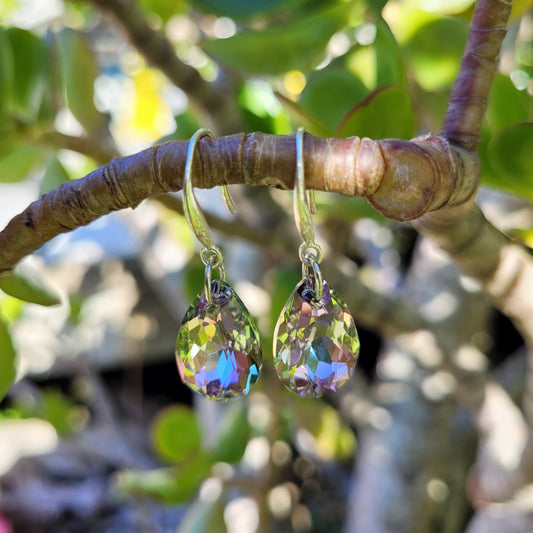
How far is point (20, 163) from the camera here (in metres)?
0.47

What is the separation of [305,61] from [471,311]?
38 cm

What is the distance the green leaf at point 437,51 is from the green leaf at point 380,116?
91 mm

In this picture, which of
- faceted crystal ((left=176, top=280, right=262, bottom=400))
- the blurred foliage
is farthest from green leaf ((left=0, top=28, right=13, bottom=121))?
faceted crystal ((left=176, top=280, right=262, bottom=400))

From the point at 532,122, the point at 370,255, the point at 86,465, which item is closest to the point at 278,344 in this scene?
the point at 532,122

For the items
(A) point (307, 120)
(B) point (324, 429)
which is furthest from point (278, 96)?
(B) point (324, 429)

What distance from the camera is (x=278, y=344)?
0.72 feet

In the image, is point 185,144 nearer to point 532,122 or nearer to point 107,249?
point 532,122

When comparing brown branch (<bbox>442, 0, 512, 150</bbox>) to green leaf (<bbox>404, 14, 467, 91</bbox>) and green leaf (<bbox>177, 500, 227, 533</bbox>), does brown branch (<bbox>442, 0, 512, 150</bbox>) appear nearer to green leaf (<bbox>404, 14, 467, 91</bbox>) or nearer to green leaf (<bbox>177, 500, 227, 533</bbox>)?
green leaf (<bbox>404, 14, 467, 91</bbox>)

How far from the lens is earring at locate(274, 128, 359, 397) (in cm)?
21

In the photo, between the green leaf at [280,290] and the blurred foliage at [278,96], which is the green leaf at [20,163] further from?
the green leaf at [280,290]

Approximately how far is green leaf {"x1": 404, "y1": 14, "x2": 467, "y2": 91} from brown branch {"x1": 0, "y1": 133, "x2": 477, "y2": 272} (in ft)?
0.52

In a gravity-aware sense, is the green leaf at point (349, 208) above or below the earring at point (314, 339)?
below

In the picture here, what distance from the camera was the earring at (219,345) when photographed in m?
0.21

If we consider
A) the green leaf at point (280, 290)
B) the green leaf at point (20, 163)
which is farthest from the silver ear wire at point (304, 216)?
the green leaf at point (20, 163)
